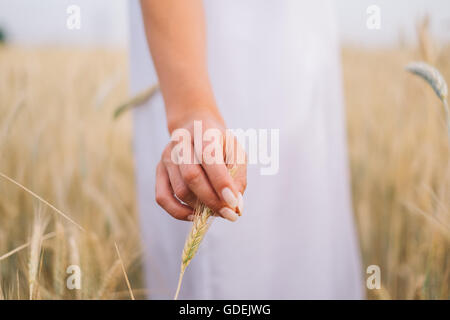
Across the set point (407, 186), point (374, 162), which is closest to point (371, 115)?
point (374, 162)

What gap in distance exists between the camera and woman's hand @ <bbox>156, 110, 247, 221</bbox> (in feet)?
1.06

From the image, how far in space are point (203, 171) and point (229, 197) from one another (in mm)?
36

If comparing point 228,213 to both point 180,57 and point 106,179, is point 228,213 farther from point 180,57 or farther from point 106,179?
point 106,179

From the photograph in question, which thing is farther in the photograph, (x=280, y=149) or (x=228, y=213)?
(x=280, y=149)

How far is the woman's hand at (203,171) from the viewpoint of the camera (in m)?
0.32

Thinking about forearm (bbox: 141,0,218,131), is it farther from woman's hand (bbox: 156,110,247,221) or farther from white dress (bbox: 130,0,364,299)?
white dress (bbox: 130,0,364,299)

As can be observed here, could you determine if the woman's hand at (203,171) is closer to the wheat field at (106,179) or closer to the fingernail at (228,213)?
the fingernail at (228,213)

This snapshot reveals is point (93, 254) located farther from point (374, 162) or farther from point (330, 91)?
point (374, 162)

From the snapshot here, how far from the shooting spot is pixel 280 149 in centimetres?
60

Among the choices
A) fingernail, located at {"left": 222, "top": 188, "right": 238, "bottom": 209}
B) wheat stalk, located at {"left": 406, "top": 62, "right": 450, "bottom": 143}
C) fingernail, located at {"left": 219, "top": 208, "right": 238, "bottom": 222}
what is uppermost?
wheat stalk, located at {"left": 406, "top": 62, "right": 450, "bottom": 143}

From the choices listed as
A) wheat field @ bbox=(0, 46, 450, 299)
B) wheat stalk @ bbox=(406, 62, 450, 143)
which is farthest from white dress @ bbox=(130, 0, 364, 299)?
wheat stalk @ bbox=(406, 62, 450, 143)

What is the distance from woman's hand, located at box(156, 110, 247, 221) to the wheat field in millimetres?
147

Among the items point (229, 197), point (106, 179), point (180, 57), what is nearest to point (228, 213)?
point (229, 197)
